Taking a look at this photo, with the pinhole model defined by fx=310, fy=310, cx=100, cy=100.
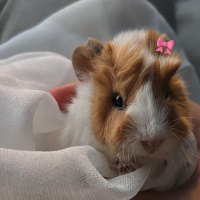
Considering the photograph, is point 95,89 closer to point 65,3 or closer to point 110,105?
point 110,105

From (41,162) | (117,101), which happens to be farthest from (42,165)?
(117,101)

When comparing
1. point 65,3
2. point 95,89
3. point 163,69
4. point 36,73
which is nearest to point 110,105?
point 95,89

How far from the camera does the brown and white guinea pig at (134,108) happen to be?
95cm

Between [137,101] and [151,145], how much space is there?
140mm

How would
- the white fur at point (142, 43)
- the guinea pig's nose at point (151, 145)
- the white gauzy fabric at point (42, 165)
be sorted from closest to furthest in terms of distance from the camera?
the white gauzy fabric at point (42, 165)
the guinea pig's nose at point (151, 145)
the white fur at point (142, 43)

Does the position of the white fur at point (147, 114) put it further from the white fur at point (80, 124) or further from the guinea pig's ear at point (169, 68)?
the white fur at point (80, 124)

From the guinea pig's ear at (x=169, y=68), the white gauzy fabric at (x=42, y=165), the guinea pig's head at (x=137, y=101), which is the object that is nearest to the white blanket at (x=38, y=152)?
the white gauzy fabric at (x=42, y=165)

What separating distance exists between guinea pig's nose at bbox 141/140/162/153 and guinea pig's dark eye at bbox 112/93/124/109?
5.5 inches

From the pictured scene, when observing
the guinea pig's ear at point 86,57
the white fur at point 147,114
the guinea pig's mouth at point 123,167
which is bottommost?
the guinea pig's mouth at point 123,167

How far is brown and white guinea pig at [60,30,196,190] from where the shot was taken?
0.95m

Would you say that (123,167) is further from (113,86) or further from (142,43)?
(142,43)

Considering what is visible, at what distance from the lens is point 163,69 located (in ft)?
3.37

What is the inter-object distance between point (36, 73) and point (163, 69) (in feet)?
2.23

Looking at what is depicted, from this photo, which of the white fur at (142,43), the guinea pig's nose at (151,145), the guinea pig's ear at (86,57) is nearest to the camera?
the guinea pig's nose at (151,145)
